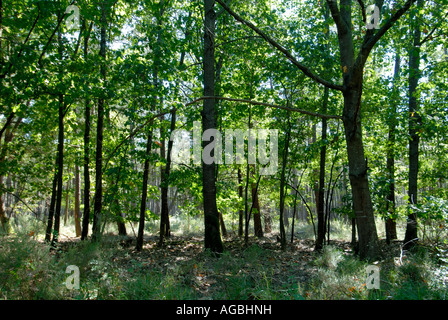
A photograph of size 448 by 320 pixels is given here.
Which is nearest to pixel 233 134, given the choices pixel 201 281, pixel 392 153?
pixel 392 153

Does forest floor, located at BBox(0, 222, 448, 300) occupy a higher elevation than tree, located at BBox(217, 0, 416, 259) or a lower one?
lower

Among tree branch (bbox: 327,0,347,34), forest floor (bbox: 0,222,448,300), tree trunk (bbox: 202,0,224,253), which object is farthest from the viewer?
tree trunk (bbox: 202,0,224,253)

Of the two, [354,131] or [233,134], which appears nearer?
[354,131]

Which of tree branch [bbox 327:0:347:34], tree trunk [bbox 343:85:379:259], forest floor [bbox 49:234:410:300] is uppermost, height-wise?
tree branch [bbox 327:0:347:34]

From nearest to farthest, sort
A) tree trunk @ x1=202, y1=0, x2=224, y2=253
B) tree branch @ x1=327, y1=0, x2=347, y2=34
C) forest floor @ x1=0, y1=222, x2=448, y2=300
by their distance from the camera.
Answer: forest floor @ x1=0, y1=222, x2=448, y2=300
tree branch @ x1=327, y1=0, x2=347, y2=34
tree trunk @ x1=202, y1=0, x2=224, y2=253

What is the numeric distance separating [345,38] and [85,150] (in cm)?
777

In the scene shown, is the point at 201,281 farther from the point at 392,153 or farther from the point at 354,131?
the point at 392,153

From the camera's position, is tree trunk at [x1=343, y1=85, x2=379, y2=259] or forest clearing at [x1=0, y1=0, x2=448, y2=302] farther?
tree trunk at [x1=343, y1=85, x2=379, y2=259]

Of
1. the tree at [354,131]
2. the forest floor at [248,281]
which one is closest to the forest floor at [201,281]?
the forest floor at [248,281]

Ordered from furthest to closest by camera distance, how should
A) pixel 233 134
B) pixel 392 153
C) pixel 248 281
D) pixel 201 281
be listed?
pixel 233 134 → pixel 392 153 → pixel 201 281 → pixel 248 281

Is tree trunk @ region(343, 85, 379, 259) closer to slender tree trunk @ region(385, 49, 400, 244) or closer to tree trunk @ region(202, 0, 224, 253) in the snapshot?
slender tree trunk @ region(385, 49, 400, 244)

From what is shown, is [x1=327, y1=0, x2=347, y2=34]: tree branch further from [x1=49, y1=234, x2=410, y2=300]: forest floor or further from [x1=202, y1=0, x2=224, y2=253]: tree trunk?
[x1=49, y1=234, x2=410, y2=300]: forest floor

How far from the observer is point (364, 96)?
8.48m

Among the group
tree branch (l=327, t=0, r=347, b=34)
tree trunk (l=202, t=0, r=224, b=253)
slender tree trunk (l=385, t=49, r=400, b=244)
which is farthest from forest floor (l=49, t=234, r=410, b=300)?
tree branch (l=327, t=0, r=347, b=34)
